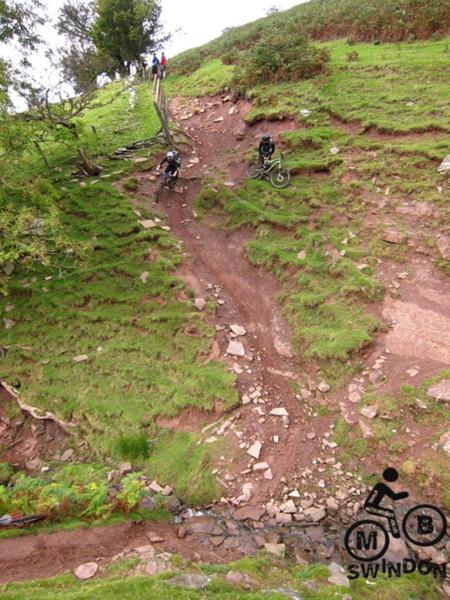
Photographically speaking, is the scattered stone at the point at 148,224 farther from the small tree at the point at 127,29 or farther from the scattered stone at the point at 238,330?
the small tree at the point at 127,29

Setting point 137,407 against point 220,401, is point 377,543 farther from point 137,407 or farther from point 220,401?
point 137,407

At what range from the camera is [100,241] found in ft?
51.6

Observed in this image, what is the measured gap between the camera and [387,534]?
25.5 feet

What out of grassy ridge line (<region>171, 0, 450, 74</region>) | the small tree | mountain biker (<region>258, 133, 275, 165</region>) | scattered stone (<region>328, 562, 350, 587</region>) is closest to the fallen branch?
scattered stone (<region>328, 562, 350, 587</region>)

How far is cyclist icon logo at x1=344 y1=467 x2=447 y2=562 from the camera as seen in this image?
7.64 metres

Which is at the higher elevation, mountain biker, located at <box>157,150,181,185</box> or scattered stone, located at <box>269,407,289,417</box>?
mountain biker, located at <box>157,150,181,185</box>

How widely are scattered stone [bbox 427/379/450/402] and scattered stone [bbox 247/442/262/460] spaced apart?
14.4 ft

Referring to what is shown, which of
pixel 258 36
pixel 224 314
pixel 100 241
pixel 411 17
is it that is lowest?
pixel 224 314

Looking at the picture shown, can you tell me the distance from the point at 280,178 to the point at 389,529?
13683 millimetres

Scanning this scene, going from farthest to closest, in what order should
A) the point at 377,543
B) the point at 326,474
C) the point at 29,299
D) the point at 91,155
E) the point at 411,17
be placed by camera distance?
the point at 411,17, the point at 91,155, the point at 29,299, the point at 326,474, the point at 377,543

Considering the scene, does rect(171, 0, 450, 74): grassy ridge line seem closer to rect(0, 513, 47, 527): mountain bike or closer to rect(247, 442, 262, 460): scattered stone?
rect(247, 442, 262, 460): scattered stone

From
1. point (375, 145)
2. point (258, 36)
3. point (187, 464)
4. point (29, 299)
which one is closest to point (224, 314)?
point (187, 464)

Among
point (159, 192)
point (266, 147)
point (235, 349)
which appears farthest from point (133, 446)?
point (266, 147)

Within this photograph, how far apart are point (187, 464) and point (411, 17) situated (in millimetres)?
30123
